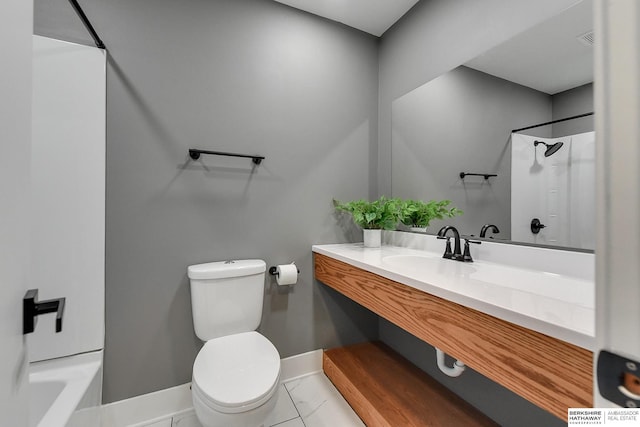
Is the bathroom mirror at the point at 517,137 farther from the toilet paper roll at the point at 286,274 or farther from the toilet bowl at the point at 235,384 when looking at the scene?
the toilet bowl at the point at 235,384

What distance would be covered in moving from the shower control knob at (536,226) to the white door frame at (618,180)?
40.8 inches

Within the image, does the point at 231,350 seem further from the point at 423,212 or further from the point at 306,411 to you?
the point at 423,212

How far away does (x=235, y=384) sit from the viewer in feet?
3.51

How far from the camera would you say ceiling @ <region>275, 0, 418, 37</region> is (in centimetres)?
173

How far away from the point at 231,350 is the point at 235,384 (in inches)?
9.9

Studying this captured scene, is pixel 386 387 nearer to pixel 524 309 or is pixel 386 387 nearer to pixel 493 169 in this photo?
pixel 524 309

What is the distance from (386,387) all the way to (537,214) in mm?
1193

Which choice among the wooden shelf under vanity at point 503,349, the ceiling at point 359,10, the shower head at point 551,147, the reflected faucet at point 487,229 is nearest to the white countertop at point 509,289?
the wooden shelf under vanity at point 503,349

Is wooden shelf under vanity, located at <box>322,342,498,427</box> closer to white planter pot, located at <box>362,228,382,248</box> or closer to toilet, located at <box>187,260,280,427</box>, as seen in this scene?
toilet, located at <box>187,260,280,427</box>

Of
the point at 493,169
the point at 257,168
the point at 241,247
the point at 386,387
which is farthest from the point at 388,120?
the point at 386,387

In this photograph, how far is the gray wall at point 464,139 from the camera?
4.25ft

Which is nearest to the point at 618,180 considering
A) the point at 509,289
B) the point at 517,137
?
the point at 509,289

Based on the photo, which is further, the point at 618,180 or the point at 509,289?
the point at 509,289

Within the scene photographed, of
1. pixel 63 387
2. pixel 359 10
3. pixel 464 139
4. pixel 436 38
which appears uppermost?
pixel 359 10
